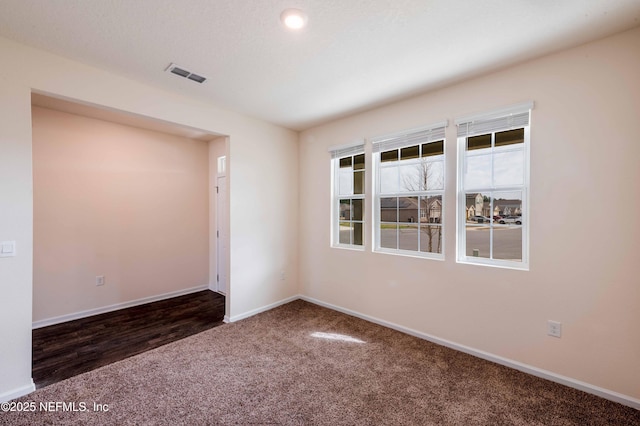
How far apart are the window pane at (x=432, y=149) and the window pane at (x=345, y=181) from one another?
1040mm

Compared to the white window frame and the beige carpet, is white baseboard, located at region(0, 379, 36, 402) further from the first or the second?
the white window frame

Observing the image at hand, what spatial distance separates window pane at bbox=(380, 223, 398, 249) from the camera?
3.34 metres

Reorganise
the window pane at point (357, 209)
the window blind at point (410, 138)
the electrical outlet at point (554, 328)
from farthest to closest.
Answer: the window pane at point (357, 209) < the window blind at point (410, 138) < the electrical outlet at point (554, 328)

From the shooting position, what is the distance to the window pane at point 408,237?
315cm

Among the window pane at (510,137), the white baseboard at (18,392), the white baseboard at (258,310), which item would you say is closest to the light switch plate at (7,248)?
the white baseboard at (18,392)

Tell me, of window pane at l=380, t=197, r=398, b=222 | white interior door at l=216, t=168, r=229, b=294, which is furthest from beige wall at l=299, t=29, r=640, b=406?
white interior door at l=216, t=168, r=229, b=294

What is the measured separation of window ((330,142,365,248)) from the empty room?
0.12ft

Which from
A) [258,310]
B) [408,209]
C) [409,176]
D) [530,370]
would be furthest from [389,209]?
[258,310]

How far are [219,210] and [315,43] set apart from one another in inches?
136

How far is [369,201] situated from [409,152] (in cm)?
76

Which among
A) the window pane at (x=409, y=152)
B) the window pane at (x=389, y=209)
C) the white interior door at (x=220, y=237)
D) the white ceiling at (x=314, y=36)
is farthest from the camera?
the white interior door at (x=220, y=237)

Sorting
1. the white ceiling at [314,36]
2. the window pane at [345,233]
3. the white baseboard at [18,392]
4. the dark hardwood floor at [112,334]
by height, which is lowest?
the dark hardwood floor at [112,334]

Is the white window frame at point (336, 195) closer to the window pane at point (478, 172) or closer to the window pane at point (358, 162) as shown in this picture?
the window pane at point (358, 162)

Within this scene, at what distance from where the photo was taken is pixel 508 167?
2551 mm
